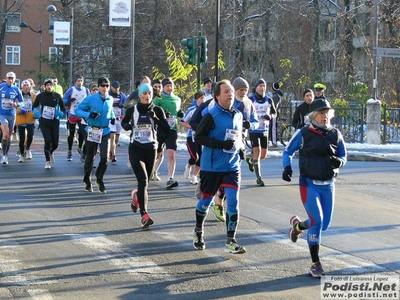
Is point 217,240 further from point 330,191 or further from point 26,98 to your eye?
point 26,98

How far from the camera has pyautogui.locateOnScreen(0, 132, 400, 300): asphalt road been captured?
7.52 meters

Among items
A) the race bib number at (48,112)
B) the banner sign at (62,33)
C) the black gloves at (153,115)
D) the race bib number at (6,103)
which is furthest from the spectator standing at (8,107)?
the banner sign at (62,33)

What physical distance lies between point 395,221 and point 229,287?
16.0 ft

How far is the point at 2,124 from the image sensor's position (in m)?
18.6

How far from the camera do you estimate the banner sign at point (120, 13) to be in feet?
97.6

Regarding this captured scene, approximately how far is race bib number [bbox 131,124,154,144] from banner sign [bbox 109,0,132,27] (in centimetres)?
1933

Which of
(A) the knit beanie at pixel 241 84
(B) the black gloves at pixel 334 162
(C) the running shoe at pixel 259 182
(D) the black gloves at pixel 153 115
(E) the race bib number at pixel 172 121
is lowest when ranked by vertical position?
(C) the running shoe at pixel 259 182

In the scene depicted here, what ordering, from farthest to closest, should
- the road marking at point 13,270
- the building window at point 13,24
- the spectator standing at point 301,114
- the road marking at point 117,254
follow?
the building window at point 13,24 → the spectator standing at point 301,114 → the road marking at point 117,254 → the road marking at point 13,270

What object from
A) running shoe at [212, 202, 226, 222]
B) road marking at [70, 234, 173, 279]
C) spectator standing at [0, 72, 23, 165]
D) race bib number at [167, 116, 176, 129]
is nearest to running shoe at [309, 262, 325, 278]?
road marking at [70, 234, 173, 279]

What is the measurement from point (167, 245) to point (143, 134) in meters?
1.91

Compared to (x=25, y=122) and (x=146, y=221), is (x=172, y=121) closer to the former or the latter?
(x=146, y=221)

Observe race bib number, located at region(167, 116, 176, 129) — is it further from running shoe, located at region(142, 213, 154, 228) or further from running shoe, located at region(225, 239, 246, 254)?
running shoe, located at region(225, 239, 246, 254)

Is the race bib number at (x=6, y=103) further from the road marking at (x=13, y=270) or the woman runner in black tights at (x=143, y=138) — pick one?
the road marking at (x=13, y=270)

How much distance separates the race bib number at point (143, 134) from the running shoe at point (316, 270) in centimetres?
356
